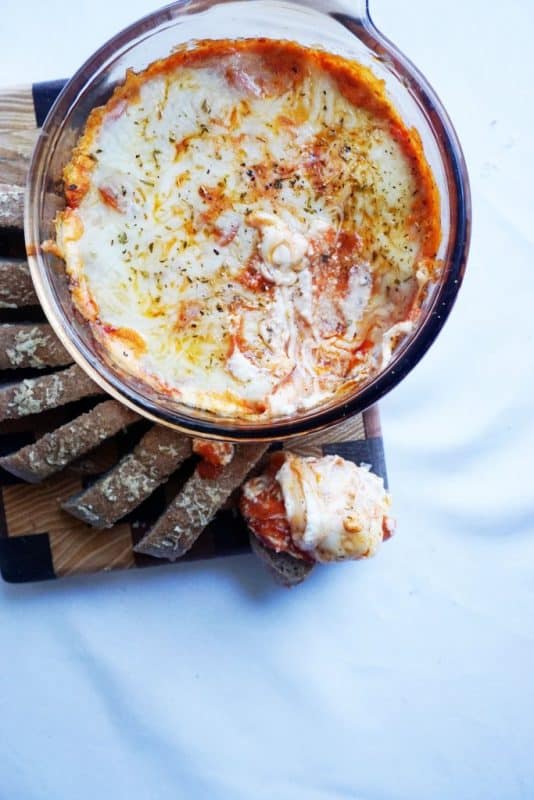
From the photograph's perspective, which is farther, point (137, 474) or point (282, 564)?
point (282, 564)

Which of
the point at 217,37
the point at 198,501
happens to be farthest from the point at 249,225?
Answer: the point at 198,501

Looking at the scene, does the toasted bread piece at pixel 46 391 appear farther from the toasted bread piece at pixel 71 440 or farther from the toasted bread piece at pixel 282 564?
the toasted bread piece at pixel 282 564

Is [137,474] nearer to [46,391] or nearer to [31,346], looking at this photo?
[46,391]

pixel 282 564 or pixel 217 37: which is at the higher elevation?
pixel 217 37

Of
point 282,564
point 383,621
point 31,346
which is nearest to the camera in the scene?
point 31,346

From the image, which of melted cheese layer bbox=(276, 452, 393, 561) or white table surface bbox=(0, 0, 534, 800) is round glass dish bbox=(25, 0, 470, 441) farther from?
white table surface bbox=(0, 0, 534, 800)

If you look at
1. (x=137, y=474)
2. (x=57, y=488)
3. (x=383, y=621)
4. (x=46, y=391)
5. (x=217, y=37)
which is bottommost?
(x=383, y=621)

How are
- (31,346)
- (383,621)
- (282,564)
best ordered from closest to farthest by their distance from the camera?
(31,346), (282,564), (383,621)
